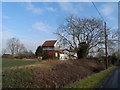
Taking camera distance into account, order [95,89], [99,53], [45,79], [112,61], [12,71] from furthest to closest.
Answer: [112,61]
[99,53]
[45,79]
[12,71]
[95,89]

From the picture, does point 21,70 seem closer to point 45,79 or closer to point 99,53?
point 45,79

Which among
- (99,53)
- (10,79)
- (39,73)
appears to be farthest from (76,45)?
(10,79)

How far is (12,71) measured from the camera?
63.3 ft

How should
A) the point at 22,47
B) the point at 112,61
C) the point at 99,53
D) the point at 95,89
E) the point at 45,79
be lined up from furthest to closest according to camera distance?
the point at 22,47 < the point at 112,61 < the point at 99,53 < the point at 45,79 < the point at 95,89

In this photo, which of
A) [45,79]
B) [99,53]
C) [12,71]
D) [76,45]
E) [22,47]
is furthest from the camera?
[22,47]

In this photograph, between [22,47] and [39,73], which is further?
[22,47]

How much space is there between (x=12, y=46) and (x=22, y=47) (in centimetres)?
489

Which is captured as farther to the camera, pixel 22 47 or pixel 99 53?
pixel 22 47

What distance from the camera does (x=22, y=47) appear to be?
116m

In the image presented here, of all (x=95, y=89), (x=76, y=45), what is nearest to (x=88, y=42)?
(x=76, y=45)

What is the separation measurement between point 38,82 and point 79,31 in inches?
1850

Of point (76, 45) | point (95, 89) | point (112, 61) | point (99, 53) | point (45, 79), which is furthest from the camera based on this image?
point (112, 61)

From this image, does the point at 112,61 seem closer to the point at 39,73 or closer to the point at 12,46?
the point at 12,46

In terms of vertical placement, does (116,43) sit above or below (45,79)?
above
